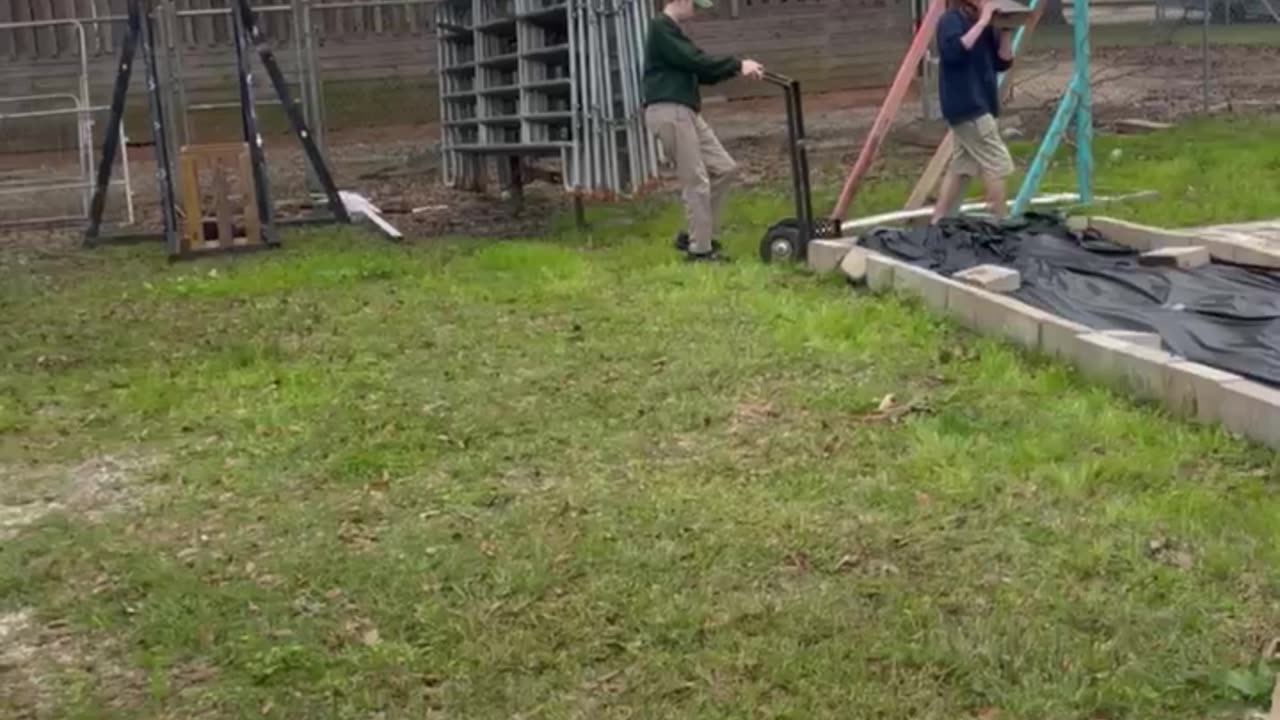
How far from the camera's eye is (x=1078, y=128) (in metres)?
11.6

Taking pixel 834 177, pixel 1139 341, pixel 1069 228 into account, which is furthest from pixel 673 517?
pixel 834 177

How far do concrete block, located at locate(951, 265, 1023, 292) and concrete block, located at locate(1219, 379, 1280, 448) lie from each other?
2170 mm

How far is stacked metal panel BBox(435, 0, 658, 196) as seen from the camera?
12.0m

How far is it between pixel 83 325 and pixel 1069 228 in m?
5.73

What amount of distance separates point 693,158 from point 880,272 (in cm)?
207

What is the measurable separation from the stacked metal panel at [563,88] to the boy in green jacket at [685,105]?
0.58m

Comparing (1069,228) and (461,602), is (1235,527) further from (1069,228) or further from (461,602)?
(1069,228)

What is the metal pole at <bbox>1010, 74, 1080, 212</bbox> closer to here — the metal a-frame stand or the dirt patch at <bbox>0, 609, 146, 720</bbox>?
the metal a-frame stand

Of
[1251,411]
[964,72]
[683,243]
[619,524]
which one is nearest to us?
[619,524]

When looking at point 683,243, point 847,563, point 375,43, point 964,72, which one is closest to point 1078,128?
point 964,72

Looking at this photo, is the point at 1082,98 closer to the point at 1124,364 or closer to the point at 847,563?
the point at 1124,364

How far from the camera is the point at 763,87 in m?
21.4

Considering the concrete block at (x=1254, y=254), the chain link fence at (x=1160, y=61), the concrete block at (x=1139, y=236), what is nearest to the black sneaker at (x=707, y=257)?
the concrete block at (x=1139, y=236)

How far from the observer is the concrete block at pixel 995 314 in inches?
307
